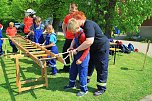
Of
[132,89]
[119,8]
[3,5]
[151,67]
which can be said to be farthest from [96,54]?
[3,5]

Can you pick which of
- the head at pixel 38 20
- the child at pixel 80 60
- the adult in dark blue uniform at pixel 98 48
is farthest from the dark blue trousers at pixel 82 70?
the head at pixel 38 20

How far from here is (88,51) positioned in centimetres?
562

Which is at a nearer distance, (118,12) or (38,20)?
(38,20)

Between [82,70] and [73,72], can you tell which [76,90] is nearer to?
[73,72]

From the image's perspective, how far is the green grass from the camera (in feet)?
18.9

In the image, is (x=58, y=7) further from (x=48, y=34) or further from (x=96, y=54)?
(x=96, y=54)

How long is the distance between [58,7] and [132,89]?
40.5ft

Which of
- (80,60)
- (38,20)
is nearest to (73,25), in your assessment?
(80,60)

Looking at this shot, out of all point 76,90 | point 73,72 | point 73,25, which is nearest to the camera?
point 73,25

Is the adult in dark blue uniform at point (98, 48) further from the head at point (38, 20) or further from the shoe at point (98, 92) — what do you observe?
the head at point (38, 20)

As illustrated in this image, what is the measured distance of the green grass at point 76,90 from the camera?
18.9 ft

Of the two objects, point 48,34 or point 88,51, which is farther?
point 48,34

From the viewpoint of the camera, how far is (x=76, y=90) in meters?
6.16

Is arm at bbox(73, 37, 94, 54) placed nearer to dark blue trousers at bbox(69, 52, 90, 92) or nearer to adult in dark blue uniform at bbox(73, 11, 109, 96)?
adult in dark blue uniform at bbox(73, 11, 109, 96)
